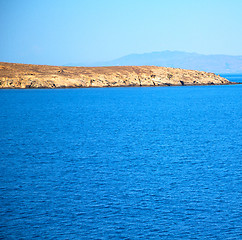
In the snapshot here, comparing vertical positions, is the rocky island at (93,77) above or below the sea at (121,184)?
above

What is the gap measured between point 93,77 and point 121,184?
143 metres

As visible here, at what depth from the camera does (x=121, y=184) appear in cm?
2898

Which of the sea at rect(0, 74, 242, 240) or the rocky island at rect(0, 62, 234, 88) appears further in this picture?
the rocky island at rect(0, 62, 234, 88)

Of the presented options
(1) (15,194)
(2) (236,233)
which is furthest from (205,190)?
(1) (15,194)

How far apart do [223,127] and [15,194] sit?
125 feet

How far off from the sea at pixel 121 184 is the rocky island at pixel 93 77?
106 meters

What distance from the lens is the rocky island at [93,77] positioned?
157 meters

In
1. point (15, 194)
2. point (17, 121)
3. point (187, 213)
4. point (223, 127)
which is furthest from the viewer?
point (17, 121)

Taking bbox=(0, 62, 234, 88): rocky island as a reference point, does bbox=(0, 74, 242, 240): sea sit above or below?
below

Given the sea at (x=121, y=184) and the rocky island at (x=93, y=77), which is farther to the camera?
the rocky island at (x=93, y=77)

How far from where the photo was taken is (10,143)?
149 feet

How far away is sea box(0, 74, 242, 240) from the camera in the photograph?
860 inches

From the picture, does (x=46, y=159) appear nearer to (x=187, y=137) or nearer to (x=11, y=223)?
(x=11, y=223)

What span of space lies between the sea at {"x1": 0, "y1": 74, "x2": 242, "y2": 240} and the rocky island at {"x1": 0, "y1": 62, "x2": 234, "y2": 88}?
10594 cm
